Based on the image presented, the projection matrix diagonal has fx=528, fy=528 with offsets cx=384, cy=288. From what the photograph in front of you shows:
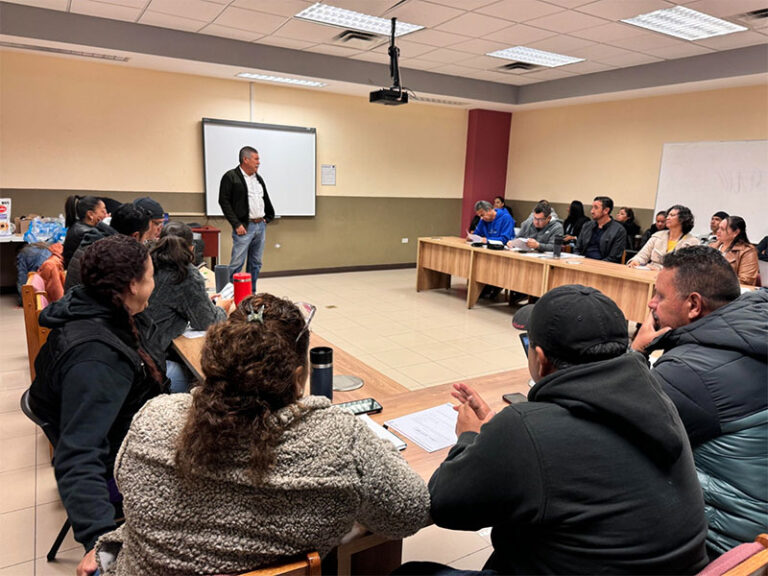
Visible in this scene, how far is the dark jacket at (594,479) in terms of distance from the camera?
3.19 ft

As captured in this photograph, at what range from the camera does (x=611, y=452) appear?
3.23 feet

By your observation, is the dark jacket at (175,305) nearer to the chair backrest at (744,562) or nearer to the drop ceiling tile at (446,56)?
the chair backrest at (744,562)

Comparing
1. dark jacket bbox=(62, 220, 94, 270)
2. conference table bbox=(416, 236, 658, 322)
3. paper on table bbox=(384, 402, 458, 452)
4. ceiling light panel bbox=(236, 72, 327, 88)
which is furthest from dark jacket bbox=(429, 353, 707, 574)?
ceiling light panel bbox=(236, 72, 327, 88)

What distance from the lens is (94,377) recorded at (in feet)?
4.72

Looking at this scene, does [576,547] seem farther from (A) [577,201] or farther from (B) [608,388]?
(A) [577,201]

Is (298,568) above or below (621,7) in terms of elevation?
below

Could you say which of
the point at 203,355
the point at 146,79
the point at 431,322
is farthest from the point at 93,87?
the point at 203,355

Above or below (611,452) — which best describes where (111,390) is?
below

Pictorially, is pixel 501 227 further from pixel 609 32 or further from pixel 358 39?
pixel 358 39

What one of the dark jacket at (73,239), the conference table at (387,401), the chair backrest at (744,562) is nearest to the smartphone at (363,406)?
the conference table at (387,401)

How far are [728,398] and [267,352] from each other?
1.20m

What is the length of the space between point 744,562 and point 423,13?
16.1 ft

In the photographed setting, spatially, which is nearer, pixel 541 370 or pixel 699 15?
pixel 541 370

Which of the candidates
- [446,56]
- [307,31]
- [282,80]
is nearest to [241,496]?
[307,31]
